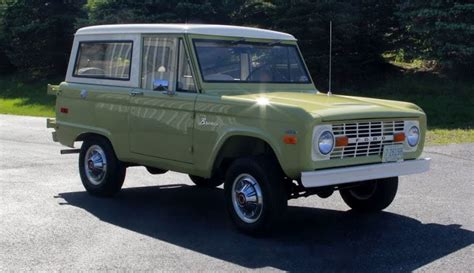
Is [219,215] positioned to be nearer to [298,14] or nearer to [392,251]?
[392,251]

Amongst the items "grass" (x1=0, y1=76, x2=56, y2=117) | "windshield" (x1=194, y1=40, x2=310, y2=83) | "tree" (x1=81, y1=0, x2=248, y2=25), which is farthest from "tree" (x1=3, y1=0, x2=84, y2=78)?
"windshield" (x1=194, y1=40, x2=310, y2=83)

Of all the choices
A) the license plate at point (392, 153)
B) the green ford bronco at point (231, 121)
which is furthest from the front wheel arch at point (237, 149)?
the license plate at point (392, 153)

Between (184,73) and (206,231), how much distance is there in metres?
1.71

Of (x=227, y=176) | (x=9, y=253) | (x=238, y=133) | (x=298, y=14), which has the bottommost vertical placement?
(x=9, y=253)

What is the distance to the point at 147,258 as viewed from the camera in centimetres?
572

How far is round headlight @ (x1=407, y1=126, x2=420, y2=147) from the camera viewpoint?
670 centimetres

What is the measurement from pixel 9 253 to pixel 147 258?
1.26m

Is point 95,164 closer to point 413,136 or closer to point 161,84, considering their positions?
point 161,84

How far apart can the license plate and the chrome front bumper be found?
0.06 meters

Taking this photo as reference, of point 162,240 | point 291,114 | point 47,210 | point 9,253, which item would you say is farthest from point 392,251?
point 47,210

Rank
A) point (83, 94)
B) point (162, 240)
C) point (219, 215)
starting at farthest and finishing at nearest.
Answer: point (83, 94) → point (219, 215) → point (162, 240)

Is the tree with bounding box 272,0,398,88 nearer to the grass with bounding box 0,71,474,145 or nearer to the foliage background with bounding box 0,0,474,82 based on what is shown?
the foliage background with bounding box 0,0,474,82

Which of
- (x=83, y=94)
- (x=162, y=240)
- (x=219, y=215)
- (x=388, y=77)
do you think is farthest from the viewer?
(x=388, y=77)

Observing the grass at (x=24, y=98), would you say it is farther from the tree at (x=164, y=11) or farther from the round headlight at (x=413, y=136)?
the round headlight at (x=413, y=136)
